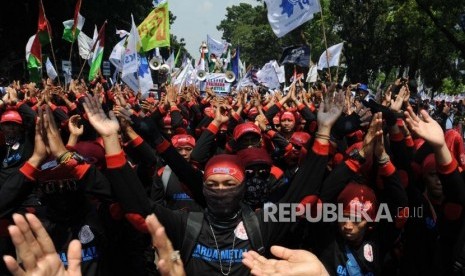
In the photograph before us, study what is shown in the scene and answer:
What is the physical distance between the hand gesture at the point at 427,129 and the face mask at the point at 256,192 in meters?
1.18

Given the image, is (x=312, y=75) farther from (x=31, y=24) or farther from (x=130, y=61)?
(x=31, y=24)

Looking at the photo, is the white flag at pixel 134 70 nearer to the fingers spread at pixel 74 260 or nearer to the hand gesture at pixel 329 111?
the hand gesture at pixel 329 111

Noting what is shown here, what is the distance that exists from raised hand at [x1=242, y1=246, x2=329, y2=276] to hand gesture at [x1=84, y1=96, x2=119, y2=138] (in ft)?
3.79

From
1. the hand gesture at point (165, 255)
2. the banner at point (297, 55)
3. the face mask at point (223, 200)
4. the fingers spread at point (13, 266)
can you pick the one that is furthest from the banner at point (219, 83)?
the fingers spread at point (13, 266)

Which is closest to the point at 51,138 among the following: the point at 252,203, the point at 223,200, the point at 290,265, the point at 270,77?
the point at 223,200

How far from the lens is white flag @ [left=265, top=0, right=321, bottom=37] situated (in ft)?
21.9

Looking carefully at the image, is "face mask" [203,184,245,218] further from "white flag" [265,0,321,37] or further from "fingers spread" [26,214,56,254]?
"white flag" [265,0,321,37]

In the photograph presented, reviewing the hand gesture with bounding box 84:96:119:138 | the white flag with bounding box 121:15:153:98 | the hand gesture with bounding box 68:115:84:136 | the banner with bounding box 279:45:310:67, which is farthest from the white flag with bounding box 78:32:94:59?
the hand gesture with bounding box 84:96:119:138

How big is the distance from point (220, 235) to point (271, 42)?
59.9m

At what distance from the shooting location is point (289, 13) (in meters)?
6.81

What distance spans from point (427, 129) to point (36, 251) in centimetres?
218

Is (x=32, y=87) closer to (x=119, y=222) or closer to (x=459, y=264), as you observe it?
(x=119, y=222)

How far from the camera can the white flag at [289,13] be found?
668cm

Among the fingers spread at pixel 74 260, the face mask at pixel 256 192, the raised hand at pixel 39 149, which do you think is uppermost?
the fingers spread at pixel 74 260
